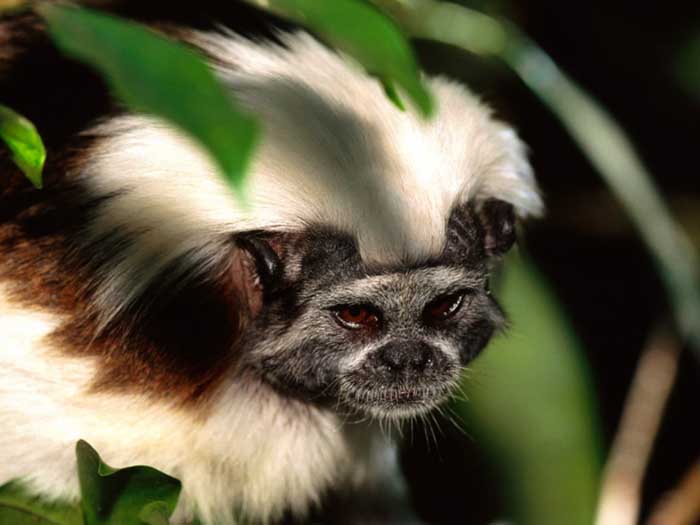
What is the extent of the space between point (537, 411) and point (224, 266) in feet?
3.42

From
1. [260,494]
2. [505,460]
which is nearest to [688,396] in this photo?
[505,460]

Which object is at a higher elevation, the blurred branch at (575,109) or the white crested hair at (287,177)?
the blurred branch at (575,109)

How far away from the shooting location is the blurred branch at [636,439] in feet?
9.68

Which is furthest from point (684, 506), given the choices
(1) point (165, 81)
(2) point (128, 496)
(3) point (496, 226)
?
(1) point (165, 81)

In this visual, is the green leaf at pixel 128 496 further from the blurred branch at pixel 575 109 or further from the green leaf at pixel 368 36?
the blurred branch at pixel 575 109

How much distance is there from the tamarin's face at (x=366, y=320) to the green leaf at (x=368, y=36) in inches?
39.8

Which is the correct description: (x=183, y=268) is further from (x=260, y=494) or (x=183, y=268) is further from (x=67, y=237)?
(x=260, y=494)

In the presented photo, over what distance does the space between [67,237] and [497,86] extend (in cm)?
229

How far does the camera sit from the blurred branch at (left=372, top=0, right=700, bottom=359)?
2.40 meters

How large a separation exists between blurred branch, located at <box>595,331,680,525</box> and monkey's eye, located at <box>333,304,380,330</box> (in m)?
0.97

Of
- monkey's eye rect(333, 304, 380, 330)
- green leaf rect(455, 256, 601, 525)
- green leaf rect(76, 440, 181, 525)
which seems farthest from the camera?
green leaf rect(455, 256, 601, 525)

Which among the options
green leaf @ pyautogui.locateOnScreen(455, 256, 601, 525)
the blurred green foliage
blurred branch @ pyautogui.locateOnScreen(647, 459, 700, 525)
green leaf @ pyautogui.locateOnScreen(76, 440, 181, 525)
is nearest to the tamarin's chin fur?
the blurred green foliage

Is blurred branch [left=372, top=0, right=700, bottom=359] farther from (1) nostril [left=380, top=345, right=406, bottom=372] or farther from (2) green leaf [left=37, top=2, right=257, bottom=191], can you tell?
(2) green leaf [left=37, top=2, right=257, bottom=191]

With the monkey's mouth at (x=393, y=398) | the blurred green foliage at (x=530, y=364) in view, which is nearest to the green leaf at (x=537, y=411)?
the blurred green foliage at (x=530, y=364)
